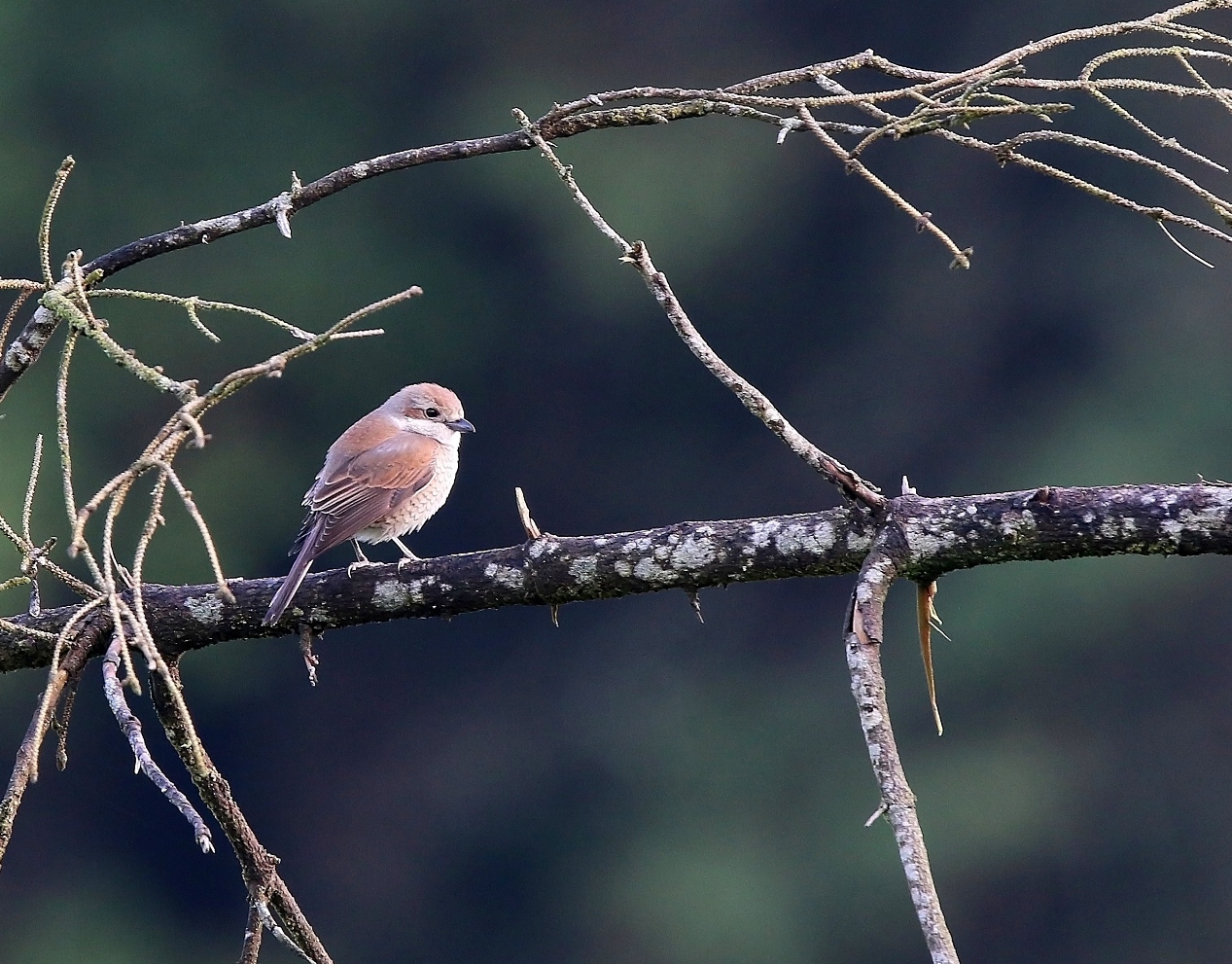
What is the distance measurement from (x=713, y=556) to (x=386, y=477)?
9.01ft

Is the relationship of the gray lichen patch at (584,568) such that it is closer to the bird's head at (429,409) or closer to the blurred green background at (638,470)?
the bird's head at (429,409)

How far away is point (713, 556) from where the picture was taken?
10.7ft

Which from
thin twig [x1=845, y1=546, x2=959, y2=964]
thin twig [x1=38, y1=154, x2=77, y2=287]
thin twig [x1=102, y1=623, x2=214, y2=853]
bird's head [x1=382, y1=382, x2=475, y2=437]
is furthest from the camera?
bird's head [x1=382, y1=382, x2=475, y2=437]

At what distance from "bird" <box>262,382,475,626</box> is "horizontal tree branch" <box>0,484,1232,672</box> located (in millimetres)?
1466

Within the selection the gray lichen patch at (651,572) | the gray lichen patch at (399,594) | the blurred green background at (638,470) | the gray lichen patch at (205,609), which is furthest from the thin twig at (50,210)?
the blurred green background at (638,470)

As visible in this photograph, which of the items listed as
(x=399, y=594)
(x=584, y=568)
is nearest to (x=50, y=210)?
(x=399, y=594)

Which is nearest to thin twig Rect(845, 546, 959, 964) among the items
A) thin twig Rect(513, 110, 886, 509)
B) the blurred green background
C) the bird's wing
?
thin twig Rect(513, 110, 886, 509)

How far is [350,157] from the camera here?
79.1 ft

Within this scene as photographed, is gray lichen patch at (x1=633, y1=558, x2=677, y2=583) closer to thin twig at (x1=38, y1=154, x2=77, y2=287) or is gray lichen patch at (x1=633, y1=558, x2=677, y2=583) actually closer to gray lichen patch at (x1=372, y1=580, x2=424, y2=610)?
gray lichen patch at (x1=372, y1=580, x2=424, y2=610)

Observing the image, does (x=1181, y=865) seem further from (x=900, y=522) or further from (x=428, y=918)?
(x=900, y=522)

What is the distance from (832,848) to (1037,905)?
3265 mm

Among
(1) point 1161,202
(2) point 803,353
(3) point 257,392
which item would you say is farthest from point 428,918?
(1) point 1161,202

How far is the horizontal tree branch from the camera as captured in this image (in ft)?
9.79

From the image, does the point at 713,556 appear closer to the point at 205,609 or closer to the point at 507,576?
the point at 507,576
